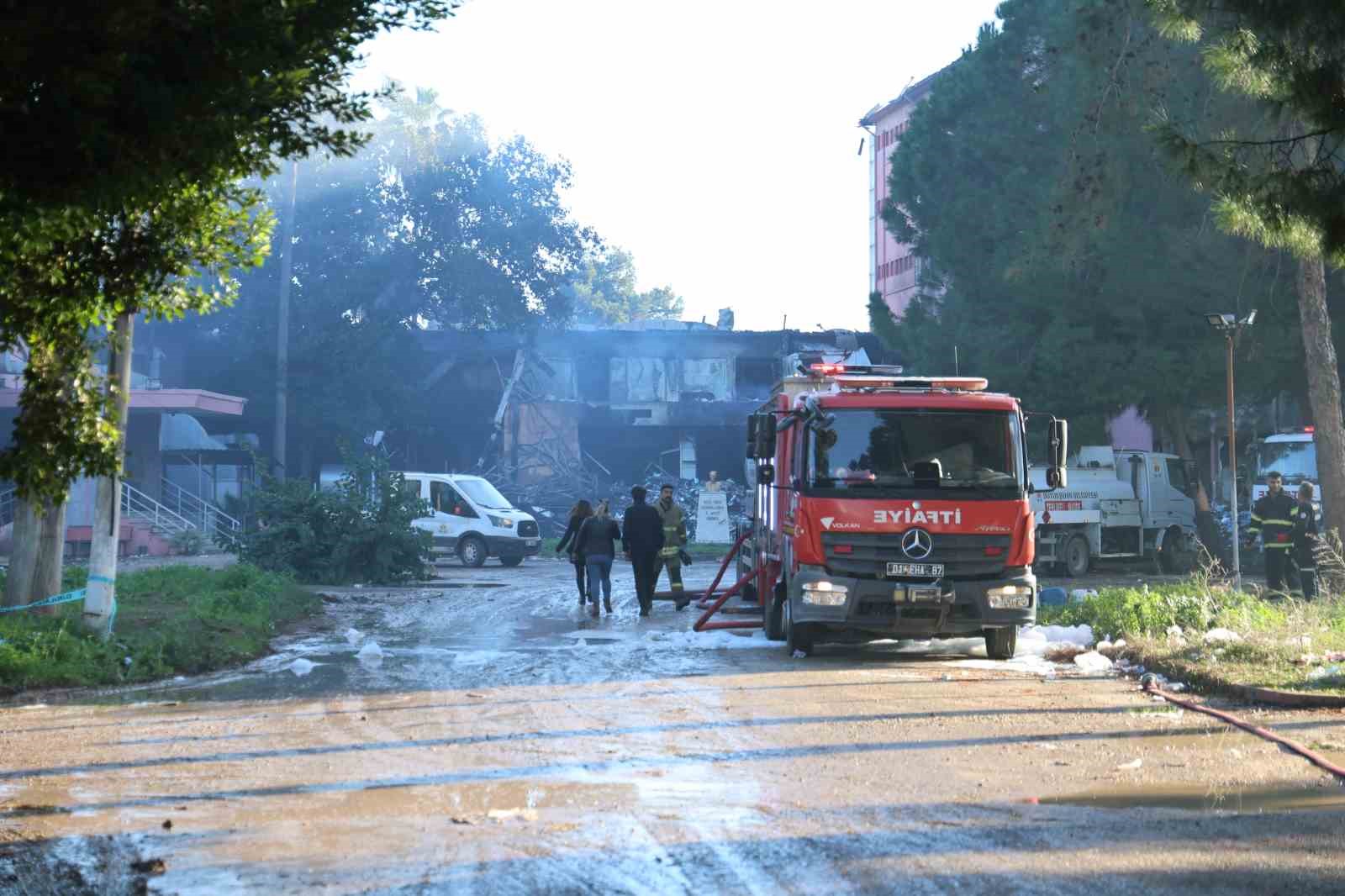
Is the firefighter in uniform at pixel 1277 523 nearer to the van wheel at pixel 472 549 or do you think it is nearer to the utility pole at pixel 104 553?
the utility pole at pixel 104 553

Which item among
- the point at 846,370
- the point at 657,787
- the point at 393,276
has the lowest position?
the point at 657,787

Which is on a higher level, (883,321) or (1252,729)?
(883,321)

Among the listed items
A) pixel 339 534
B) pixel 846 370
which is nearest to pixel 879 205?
pixel 339 534

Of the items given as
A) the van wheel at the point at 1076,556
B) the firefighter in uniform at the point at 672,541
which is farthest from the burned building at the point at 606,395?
the firefighter in uniform at the point at 672,541

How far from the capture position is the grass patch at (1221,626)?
12656 millimetres

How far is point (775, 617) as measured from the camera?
55.1 ft

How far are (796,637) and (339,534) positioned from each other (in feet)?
47.7

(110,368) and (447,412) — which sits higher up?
(447,412)

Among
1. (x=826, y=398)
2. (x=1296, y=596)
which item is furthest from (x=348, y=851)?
(x=1296, y=596)

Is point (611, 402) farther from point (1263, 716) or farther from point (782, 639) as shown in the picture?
point (1263, 716)

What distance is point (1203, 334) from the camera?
3005 cm

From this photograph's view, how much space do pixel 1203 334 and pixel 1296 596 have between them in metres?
11.4

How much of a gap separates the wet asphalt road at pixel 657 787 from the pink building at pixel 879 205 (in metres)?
55.9

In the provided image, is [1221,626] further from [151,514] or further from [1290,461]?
[151,514]
